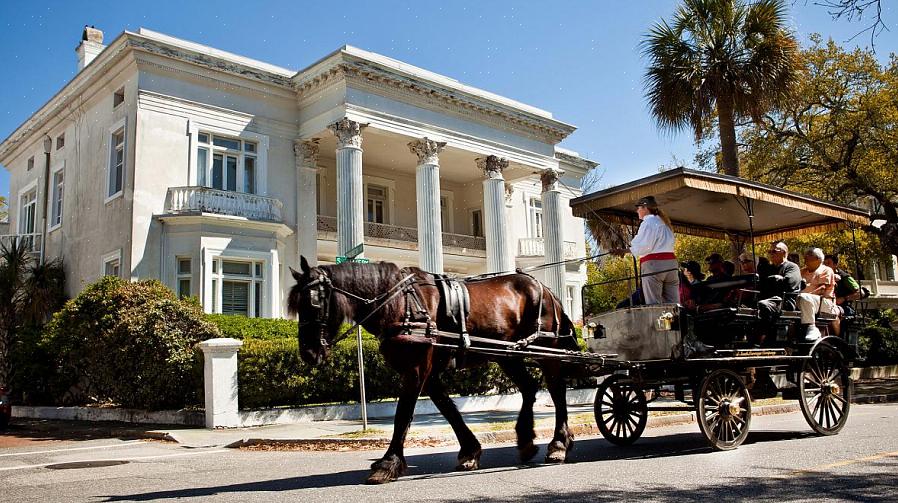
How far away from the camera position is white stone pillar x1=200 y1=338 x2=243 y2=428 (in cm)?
1384

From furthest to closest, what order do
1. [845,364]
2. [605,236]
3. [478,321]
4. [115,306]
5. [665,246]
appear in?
[605,236]
[115,306]
[845,364]
[665,246]
[478,321]

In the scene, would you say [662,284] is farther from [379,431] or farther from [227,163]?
[227,163]

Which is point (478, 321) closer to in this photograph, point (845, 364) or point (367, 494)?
point (367, 494)

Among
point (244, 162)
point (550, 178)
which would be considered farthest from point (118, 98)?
point (550, 178)

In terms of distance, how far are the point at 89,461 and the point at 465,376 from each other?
29.0 feet

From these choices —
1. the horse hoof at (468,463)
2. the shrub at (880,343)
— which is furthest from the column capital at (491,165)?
the horse hoof at (468,463)

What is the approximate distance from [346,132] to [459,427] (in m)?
18.6

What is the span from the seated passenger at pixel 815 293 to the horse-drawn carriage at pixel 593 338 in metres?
0.24

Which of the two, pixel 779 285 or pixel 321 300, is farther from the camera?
Result: pixel 779 285

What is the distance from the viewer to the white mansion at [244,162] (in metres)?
22.9

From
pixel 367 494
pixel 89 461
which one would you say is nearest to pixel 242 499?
pixel 367 494

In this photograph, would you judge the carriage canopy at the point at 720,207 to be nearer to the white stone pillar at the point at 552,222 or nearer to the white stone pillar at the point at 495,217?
the white stone pillar at the point at 495,217

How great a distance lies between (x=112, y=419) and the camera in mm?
16406

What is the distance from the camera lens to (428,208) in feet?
87.9
